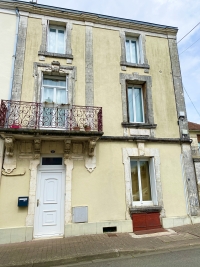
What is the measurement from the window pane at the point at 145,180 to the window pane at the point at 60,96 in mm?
3868

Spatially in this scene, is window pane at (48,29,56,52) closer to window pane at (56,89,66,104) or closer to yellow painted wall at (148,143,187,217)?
window pane at (56,89,66,104)

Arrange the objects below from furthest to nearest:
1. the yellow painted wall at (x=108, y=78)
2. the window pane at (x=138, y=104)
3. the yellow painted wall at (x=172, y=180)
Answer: the window pane at (x=138, y=104) < the yellow painted wall at (x=108, y=78) < the yellow painted wall at (x=172, y=180)

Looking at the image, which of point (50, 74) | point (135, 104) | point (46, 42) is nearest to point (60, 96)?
point (50, 74)

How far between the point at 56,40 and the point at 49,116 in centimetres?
355

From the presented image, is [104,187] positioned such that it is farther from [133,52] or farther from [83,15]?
[83,15]

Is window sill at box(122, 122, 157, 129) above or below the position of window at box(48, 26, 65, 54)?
below

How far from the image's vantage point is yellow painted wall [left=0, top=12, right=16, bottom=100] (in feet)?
22.0

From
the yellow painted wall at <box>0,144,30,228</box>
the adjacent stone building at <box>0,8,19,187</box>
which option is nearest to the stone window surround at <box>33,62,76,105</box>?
the adjacent stone building at <box>0,8,19,187</box>

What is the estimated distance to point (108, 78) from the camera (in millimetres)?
7629

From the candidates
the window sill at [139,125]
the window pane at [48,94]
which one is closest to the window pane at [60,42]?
the window pane at [48,94]

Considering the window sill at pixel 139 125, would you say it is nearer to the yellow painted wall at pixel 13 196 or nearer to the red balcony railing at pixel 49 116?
the red balcony railing at pixel 49 116

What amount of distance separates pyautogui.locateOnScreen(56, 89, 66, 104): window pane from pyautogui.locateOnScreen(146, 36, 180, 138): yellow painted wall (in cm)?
365

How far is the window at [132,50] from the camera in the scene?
27.7 feet

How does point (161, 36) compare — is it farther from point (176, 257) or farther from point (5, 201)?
point (5, 201)
